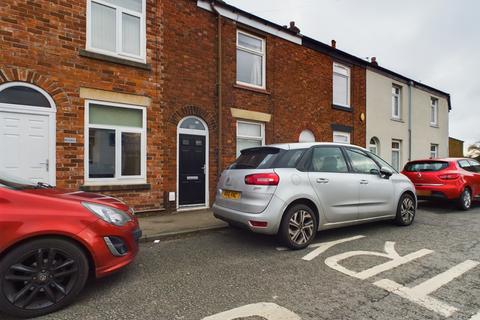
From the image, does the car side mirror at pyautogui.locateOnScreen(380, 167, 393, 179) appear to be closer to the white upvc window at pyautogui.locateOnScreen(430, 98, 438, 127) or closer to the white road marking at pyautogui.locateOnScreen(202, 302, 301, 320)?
the white road marking at pyautogui.locateOnScreen(202, 302, 301, 320)

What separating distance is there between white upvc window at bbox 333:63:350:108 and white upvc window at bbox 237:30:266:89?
153 inches

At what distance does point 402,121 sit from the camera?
14656 millimetres

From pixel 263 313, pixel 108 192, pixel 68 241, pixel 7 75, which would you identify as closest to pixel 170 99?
pixel 108 192

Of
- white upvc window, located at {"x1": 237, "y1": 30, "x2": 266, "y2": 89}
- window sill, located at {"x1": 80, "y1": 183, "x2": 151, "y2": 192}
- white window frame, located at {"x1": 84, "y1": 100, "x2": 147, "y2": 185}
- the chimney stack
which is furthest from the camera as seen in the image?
the chimney stack

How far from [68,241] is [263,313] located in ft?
6.53

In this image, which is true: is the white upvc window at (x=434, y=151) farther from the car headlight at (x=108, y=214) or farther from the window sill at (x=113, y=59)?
the car headlight at (x=108, y=214)

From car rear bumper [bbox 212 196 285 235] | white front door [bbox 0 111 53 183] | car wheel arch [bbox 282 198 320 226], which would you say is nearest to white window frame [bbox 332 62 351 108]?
car wheel arch [bbox 282 198 320 226]

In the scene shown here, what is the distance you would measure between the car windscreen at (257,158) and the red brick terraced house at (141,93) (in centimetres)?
293

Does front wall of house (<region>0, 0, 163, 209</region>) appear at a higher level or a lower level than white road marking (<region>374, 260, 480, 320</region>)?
higher

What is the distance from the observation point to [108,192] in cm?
655

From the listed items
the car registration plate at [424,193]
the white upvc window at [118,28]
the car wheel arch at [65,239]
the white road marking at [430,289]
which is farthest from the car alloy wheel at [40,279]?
the car registration plate at [424,193]

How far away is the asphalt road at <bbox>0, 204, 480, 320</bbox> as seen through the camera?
2.75 m

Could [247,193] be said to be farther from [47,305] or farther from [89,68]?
[89,68]

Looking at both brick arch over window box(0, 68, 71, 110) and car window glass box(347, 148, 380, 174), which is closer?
car window glass box(347, 148, 380, 174)
